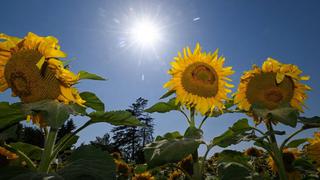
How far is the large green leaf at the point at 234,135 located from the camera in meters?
2.71

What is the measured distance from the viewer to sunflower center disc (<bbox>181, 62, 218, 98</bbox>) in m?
3.72

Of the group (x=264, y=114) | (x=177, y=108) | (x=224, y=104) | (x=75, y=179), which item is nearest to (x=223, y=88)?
(x=224, y=104)

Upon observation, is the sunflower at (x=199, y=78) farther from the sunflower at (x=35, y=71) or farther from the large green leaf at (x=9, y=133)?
the large green leaf at (x=9, y=133)

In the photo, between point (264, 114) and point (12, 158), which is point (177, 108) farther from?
point (12, 158)

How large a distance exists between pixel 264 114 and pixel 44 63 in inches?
75.7

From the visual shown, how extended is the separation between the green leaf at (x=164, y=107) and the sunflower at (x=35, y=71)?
40.6 inches

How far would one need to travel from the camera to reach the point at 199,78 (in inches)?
149

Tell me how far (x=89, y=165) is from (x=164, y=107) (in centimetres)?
156

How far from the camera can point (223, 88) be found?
3727mm

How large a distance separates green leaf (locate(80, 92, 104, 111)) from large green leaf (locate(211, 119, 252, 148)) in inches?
45.0

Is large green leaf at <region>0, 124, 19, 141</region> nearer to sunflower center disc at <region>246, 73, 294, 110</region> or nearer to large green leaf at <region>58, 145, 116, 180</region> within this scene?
large green leaf at <region>58, 145, 116, 180</region>

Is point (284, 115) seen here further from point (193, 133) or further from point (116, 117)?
point (116, 117)

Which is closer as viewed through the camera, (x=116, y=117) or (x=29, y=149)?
Answer: (x=116, y=117)

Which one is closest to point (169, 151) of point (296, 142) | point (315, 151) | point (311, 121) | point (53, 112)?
point (53, 112)
